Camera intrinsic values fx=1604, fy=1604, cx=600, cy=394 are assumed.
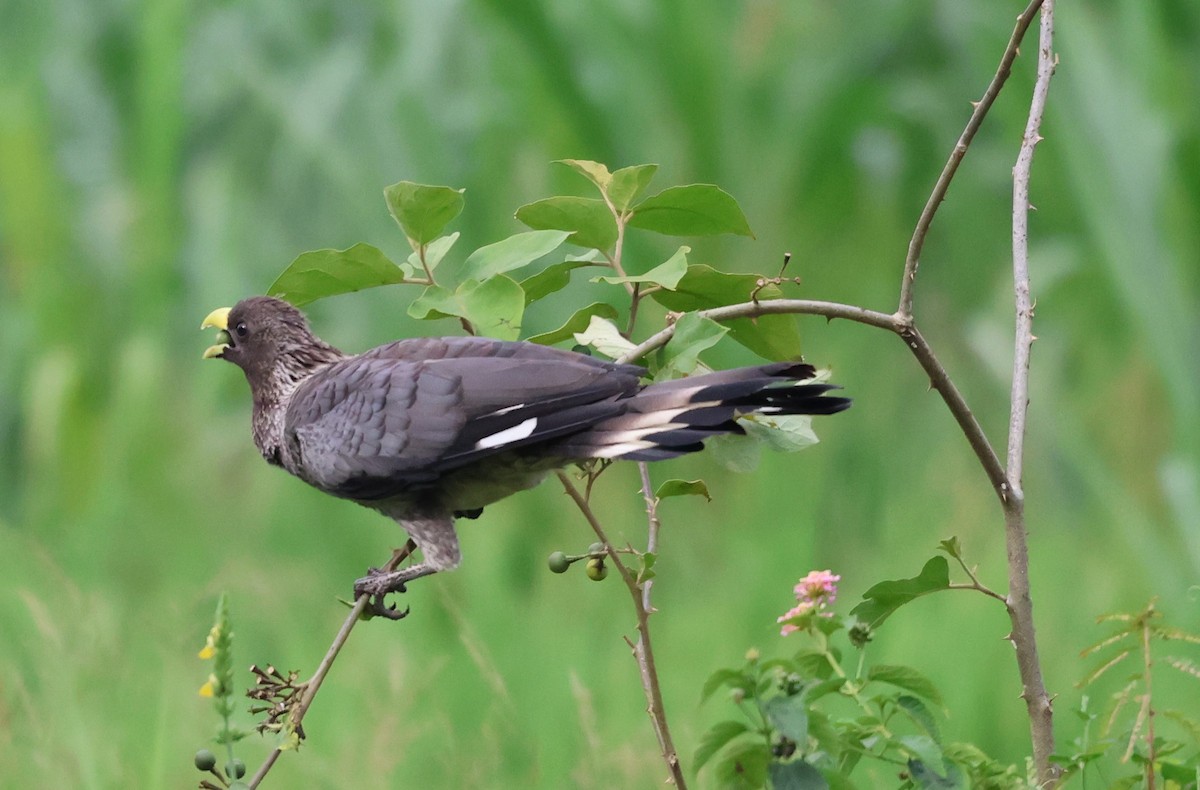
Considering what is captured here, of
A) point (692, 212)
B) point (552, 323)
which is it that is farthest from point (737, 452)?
point (552, 323)

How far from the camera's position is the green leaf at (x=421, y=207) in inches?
64.7

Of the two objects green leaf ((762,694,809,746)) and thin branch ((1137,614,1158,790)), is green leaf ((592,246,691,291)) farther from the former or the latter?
thin branch ((1137,614,1158,790))

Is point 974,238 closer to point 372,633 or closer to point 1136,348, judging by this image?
point 1136,348

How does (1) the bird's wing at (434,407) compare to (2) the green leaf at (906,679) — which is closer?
(2) the green leaf at (906,679)

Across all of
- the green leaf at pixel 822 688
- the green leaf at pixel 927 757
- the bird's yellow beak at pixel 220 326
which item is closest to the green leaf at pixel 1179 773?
the green leaf at pixel 927 757

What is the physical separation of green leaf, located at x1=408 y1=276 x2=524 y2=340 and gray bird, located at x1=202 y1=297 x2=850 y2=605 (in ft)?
0.43

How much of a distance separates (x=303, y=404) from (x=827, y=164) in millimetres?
2464

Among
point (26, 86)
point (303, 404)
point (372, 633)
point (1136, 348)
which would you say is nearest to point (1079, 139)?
point (1136, 348)

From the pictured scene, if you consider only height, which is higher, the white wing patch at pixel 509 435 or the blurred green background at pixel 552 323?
the blurred green background at pixel 552 323

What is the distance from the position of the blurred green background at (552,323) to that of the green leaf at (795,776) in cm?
117

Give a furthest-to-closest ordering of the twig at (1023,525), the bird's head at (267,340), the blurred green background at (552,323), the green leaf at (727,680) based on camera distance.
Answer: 1. the blurred green background at (552,323)
2. the bird's head at (267,340)
3. the twig at (1023,525)
4. the green leaf at (727,680)

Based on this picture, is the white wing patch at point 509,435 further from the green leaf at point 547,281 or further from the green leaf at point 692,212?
the green leaf at point 692,212

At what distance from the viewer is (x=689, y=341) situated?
1590 mm

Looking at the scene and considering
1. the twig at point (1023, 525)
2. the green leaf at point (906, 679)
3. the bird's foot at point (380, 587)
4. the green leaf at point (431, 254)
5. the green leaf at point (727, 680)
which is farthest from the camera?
the bird's foot at point (380, 587)
